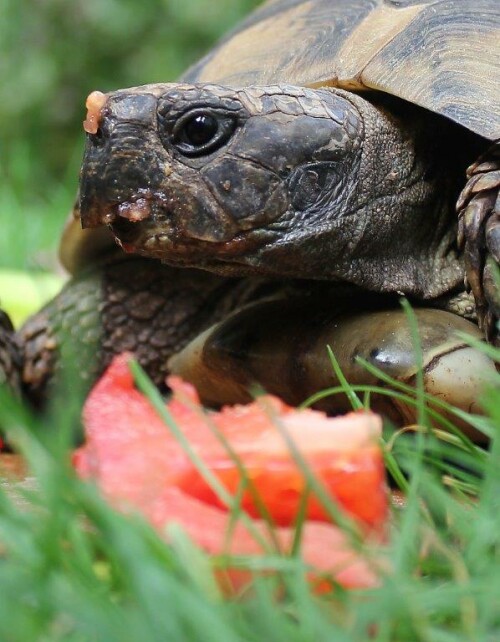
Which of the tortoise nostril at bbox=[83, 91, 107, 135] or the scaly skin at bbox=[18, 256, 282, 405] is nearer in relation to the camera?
the tortoise nostril at bbox=[83, 91, 107, 135]

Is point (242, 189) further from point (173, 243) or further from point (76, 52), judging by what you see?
point (76, 52)

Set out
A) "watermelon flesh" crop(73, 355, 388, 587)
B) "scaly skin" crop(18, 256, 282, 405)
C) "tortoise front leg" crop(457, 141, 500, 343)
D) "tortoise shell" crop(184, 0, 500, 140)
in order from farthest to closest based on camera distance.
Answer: "scaly skin" crop(18, 256, 282, 405) → "tortoise shell" crop(184, 0, 500, 140) → "tortoise front leg" crop(457, 141, 500, 343) → "watermelon flesh" crop(73, 355, 388, 587)

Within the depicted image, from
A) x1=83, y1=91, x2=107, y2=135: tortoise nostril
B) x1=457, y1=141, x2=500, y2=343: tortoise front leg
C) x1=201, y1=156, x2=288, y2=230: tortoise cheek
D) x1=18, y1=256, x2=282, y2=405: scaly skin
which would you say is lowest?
x1=18, y1=256, x2=282, y2=405: scaly skin

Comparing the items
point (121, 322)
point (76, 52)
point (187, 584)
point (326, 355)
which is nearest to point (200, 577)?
point (187, 584)

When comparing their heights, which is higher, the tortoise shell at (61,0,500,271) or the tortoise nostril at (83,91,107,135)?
the tortoise nostril at (83,91,107,135)

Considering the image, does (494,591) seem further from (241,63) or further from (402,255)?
(241,63)

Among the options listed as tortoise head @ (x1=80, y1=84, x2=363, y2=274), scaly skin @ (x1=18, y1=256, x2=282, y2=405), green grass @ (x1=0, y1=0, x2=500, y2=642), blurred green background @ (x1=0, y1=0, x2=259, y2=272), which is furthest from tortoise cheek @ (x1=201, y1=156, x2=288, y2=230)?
blurred green background @ (x1=0, y1=0, x2=259, y2=272)

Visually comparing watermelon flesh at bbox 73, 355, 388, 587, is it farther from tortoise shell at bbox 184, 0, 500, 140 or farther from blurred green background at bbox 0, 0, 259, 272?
blurred green background at bbox 0, 0, 259, 272

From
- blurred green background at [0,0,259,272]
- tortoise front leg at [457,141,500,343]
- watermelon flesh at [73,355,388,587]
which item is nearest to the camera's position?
watermelon flesh at [73,355,388,587]
